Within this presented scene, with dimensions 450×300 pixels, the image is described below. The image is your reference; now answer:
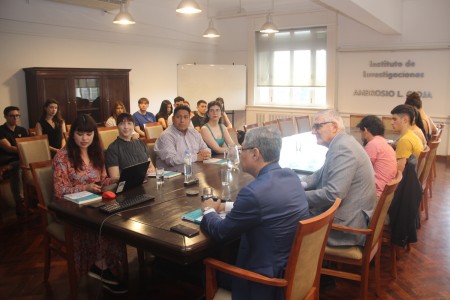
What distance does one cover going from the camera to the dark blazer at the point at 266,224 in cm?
188

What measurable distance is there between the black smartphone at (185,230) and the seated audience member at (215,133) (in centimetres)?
252

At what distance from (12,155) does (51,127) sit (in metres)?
0.66

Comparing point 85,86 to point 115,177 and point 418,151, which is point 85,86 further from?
point 418,151

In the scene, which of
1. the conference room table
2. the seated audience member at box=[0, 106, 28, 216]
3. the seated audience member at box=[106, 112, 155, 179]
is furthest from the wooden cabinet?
the conference room table

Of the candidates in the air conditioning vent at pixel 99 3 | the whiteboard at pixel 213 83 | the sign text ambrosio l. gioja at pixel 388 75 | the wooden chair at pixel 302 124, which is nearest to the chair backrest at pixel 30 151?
the air conditioning vent at pixel 99 3

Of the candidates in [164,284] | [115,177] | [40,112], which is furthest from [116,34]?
[164,284]

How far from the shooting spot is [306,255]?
1897 millimetres

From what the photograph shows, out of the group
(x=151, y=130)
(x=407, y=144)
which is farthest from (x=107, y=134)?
(x=407, y=144)

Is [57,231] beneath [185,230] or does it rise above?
beneath

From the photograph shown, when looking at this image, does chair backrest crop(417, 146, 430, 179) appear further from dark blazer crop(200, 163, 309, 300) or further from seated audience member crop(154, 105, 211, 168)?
dark blazer crop(200, 163, 309, 300)

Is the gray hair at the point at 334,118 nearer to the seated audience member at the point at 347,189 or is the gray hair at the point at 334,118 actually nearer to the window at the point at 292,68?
the seated audience member at the point at 347,189

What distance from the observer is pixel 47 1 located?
689cm

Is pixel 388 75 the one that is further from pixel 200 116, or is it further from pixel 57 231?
pixel 57 231

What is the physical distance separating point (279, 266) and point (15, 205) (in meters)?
4.26
